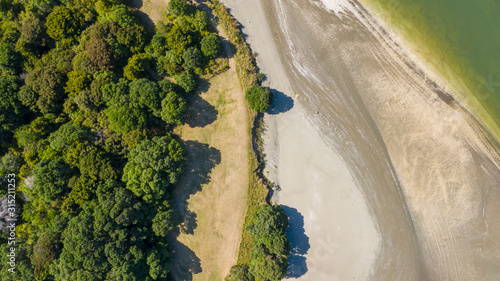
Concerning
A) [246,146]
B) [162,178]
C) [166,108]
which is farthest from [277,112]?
[162,178]

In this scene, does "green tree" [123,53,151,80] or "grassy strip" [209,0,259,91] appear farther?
"grassy strip" [209,0,259,91]

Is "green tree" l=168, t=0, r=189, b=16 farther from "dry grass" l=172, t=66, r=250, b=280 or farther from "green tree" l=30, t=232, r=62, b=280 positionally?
"green tree" l=30, t=232, r=62, b=280

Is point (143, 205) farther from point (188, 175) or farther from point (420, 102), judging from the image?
point (420, 102)

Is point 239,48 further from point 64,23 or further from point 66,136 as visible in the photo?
point 66,136

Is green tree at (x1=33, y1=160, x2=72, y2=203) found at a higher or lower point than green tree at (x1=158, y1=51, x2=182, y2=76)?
lower

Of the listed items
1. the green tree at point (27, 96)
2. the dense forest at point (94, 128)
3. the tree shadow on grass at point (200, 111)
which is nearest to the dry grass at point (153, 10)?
the dense forest at point (94, 128)

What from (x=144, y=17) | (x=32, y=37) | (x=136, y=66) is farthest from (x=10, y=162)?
(x=144, y=17)

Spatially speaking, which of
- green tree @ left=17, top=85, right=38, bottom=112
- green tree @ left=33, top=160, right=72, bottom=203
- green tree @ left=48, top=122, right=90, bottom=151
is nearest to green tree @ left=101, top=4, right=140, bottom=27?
green tree @ left=17, top=85, right=38, bottom=112
